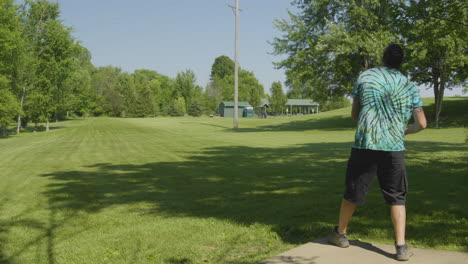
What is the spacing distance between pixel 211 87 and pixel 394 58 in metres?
107

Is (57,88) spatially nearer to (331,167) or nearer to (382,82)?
(331,167)

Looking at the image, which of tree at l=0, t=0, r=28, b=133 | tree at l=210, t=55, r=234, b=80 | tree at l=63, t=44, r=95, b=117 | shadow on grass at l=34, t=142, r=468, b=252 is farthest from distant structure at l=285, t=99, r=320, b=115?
shadow on grass at l=34, t=142, r=468, b=252

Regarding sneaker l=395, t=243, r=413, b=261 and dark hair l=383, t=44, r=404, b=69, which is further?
dark hair l=383, t=44, r=404, b=69

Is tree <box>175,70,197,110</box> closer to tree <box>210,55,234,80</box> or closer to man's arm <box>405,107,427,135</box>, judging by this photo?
tree <box>210,55,234,80</box>

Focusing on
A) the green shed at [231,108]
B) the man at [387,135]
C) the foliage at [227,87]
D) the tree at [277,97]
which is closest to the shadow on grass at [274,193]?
the man at [387,135]

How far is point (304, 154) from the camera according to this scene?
14469 millimetres

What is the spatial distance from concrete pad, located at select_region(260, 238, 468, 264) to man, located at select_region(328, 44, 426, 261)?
19 centimetres

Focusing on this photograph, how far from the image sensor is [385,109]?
4016 mm

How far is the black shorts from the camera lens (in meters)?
3.96

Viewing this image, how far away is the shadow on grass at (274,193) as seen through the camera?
5.41 m

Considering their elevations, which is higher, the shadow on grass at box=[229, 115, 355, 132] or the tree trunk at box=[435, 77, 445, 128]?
the tree trunk at box=[435, 77, 445, 128]

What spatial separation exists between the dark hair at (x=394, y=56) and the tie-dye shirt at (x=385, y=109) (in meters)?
0.12

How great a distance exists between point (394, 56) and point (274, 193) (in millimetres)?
4210

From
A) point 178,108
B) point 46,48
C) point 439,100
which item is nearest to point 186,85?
point 178,108
